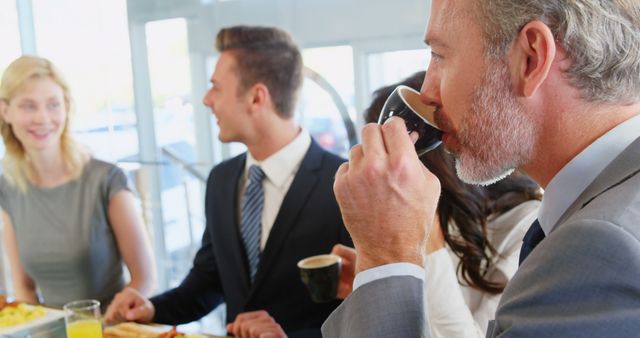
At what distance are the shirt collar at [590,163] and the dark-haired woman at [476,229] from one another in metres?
0.71

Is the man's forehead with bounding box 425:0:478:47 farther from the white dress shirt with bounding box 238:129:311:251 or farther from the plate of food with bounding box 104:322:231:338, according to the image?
the white dress shirt with bounding box 238:129:311:251

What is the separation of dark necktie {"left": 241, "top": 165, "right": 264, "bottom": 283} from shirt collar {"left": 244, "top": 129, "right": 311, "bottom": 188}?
31mm

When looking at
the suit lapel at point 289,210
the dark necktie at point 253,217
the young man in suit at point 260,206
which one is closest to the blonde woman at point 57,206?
the young man in suit at point 260,206

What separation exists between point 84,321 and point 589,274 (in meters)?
1.24

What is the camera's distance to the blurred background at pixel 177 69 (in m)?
3.07

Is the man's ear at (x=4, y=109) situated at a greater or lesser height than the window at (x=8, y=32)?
lesser

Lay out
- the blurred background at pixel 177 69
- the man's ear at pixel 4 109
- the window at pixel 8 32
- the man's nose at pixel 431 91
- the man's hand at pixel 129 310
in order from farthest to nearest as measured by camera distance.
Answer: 1. the window at pixel 8 32
2. the blurred background at pixel 177 69
3. the man's ear at pixel 4 109
4. the man's hand at pixel 129 310
5. the man's nose at pixel 431 91

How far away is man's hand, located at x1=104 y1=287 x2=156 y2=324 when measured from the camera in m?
1.78

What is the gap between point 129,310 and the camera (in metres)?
1.79

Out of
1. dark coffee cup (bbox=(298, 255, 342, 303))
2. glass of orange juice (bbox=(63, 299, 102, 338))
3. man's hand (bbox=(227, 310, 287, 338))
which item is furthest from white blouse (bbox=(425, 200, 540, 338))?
glass of orange juice (bbox=(63, 299, 102, 338))

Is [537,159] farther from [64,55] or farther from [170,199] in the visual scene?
[64,55]

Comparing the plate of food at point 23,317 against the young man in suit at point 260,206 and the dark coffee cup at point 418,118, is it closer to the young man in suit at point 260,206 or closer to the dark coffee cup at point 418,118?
the young man in suit at point 260,206

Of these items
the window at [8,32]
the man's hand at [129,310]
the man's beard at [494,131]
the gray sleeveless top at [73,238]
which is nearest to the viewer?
the man's beard at [494,131]

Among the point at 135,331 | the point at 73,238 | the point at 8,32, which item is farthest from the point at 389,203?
the point at 8,32
